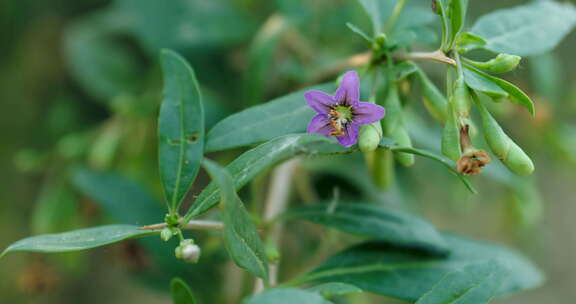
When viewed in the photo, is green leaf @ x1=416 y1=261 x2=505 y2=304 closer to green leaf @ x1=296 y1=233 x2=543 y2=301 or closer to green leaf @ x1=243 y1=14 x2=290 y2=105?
green leaf @ x1=296 y1=233 x2=543 y2=301

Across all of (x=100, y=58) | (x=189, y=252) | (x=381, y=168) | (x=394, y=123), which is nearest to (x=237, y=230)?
(x=189, y=252)

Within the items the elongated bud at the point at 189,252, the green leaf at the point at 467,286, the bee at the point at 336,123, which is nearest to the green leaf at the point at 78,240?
the elongated bud at the point at 189,252

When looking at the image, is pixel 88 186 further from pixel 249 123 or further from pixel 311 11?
pixel 311 11

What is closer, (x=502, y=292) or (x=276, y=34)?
(x=502, y=292)

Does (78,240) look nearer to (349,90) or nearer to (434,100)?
(349,90)

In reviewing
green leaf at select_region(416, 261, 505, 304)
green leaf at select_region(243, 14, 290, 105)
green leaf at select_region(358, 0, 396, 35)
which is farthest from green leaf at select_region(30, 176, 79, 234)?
green leaf at select_region(416, 261, 505, 304)

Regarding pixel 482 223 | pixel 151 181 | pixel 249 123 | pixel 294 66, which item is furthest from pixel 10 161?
pixel 482 223

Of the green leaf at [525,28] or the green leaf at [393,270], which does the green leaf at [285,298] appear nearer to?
the green leaf at [393,270]
